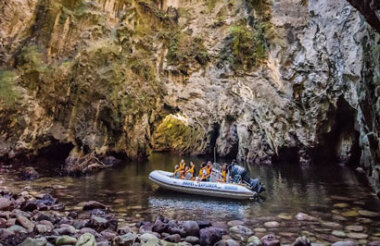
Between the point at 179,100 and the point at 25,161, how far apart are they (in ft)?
74.8

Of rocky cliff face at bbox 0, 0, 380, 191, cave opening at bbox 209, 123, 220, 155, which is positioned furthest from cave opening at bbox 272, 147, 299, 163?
cave opening at bbox 209, 123, 220, 155

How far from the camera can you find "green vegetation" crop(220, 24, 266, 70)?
116ft

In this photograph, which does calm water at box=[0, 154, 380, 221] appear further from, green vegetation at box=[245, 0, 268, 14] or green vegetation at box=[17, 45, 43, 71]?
green vegetation at box=[245, 0, 268, 14]

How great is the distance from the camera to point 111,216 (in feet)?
37.4

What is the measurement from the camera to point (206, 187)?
16.0 m

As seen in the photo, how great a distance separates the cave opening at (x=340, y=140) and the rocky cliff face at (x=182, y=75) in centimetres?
10

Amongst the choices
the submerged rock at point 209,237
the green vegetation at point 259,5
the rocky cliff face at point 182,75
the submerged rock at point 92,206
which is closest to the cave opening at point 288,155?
the rocky cliff face at point 182,75

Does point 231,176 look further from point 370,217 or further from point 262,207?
point 370,217

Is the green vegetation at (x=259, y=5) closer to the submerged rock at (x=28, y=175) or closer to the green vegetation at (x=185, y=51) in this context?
the green vegetation at (x=185, y=51)

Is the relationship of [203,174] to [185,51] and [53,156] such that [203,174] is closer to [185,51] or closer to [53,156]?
[53,156]

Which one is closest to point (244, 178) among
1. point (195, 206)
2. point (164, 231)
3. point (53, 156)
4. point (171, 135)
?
point (195, 206)

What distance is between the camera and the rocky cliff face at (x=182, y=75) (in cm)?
2398

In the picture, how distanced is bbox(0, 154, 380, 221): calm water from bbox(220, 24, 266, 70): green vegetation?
58.2ft

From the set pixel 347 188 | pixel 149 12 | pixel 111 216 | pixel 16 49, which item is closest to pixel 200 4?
pixel 149 12
